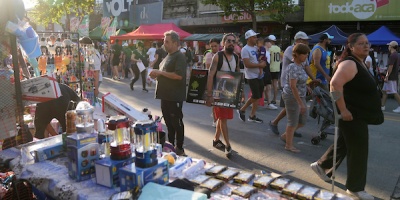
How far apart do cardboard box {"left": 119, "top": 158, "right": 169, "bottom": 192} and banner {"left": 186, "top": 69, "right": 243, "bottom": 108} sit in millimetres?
2842

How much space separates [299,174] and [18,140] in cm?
345

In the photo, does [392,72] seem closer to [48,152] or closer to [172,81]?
[172,81]

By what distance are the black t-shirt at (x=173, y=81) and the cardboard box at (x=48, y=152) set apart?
1.95 m

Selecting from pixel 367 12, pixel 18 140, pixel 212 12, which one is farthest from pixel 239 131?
pixel 212 12

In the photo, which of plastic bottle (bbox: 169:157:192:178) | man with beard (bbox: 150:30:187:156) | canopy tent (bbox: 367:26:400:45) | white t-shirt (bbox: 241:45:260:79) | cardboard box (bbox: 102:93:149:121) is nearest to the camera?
plastic bottle (bbox: 169:157:192:178)

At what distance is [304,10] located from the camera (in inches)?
754

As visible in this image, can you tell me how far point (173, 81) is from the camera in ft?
16.3

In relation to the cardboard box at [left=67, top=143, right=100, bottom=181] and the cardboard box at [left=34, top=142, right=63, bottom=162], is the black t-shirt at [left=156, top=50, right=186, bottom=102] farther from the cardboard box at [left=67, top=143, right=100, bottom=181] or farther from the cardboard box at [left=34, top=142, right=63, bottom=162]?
the cardboard box at [left=67, top=143, right=100, bottom=181]

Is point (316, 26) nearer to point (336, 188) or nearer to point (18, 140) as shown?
point (336, 188)

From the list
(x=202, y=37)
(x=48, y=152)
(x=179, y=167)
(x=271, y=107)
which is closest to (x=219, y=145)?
(x=179, y=167)

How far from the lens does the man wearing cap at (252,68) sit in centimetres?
688

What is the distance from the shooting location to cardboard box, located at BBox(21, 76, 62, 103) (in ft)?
11.9

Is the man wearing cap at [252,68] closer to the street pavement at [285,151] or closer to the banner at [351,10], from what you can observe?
the street pavement at [285,151]

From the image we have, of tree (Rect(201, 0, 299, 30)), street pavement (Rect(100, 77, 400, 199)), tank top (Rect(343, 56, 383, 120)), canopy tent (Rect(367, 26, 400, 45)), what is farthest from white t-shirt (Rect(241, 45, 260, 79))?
tree (Rect(201, 0, 299, 30))
